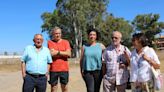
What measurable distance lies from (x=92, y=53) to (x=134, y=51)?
4.82ft

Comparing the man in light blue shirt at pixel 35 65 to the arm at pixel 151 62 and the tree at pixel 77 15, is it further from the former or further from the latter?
the tree at pixel 77 15

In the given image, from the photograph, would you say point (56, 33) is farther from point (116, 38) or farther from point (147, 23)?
point (147, 23)

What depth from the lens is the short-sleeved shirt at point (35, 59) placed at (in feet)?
29.5

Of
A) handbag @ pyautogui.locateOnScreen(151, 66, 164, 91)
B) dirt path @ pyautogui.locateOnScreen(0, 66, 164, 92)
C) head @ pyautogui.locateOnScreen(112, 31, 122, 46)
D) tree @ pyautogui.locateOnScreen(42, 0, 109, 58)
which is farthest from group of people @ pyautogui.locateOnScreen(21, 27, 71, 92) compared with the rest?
tree @ pyautogui.locateOnScreen(42, 0, 109, 58)

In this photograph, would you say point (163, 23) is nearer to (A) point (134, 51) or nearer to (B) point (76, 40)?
(B) point (76, 40)

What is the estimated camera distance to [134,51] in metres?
7.82

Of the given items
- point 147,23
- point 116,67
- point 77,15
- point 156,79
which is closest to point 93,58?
point 116,67

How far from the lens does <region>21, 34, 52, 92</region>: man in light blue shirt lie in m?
9.01

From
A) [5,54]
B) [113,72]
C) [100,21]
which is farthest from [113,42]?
[5,54]

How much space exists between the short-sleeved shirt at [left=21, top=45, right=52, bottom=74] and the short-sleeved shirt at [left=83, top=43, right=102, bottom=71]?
0.82 m

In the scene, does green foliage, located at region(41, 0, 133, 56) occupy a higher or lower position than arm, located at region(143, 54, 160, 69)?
higher

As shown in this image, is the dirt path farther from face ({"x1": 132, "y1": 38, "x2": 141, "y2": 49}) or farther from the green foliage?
the green foliage

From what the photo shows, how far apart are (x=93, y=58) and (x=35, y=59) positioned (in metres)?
1.23

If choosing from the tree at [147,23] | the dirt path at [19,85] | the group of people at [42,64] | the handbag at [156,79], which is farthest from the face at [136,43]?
the tree at [147,23]
